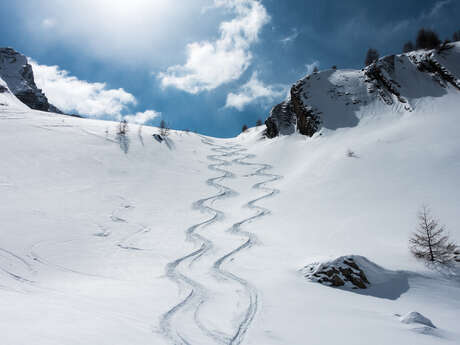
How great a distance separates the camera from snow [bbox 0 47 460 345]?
22.3ft

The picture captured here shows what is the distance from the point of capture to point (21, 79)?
117938 mm

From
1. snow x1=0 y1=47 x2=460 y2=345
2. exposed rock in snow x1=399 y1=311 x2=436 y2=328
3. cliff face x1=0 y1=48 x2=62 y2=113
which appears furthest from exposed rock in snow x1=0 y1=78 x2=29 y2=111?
cliff face x1=0 y1=48 x2=62 y2=113

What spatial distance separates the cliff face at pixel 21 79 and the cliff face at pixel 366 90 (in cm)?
10887

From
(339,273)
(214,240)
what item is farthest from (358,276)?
(214,240)

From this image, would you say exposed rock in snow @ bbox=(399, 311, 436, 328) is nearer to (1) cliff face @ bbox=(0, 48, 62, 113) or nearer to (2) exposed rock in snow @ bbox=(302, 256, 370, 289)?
(2) exposed rock in snow @ bbox=(302, 256, 370, 289)

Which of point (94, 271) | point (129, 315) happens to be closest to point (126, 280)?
point (94, 271)

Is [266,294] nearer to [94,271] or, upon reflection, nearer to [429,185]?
[94,271]

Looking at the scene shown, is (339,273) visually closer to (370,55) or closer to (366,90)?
(366,90)

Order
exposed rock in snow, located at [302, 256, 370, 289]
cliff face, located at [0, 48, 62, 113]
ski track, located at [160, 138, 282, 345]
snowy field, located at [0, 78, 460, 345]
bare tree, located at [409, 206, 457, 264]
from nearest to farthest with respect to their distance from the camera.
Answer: ski track, located at [160, 138, 282, 345]
snowy field, located at [0, 78, 460, 345]
exposed rock in snow, located at [302, 256, 370, 289]
bare tree, located at [409, 206, 457, 264]
cliff face, located at [0, 48, 62, 113]

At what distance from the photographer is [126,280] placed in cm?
957

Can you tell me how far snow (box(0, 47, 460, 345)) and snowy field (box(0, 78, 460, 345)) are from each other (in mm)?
81

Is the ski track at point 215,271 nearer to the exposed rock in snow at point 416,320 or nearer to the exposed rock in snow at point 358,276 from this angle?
the exposed rock in snow at point 358,276

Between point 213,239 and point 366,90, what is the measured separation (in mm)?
42517

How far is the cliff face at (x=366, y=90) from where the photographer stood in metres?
39.2
